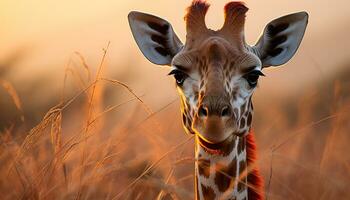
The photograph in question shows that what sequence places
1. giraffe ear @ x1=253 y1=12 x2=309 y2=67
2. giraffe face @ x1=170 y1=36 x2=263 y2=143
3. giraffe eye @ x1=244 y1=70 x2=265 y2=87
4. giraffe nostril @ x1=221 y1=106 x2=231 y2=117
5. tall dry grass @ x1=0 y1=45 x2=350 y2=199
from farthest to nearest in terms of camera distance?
giraffe ear @ x1=253 y1=12 x2=309 y2=67, giraffe eye @ x1=244 y1=70 x2=265 y2=87, giraffe face @ x1=170 y1=36 x2=263 y2=143, tall dry grass @ x1=0 y1=45 x2=350 y2=199, giraffe nostril @ x1=221 y1=106 x2=231 y2=117

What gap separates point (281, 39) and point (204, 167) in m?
1.35

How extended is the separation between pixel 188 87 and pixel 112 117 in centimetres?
493

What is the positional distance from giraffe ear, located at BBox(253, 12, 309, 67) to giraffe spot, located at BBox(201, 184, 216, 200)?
4.01 feet

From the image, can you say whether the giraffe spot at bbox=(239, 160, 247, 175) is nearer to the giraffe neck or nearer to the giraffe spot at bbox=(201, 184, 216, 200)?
the giraffe neck

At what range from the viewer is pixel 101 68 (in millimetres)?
6852

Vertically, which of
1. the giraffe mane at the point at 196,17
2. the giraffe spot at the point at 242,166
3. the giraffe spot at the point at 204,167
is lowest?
the giraffe spot at the point at 242,166

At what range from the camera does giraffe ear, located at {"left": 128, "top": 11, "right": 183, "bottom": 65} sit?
7234 millimetres

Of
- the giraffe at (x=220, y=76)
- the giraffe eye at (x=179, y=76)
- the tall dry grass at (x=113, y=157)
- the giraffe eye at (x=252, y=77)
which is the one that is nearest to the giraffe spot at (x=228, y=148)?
the giraffe at (x=220, y=76)

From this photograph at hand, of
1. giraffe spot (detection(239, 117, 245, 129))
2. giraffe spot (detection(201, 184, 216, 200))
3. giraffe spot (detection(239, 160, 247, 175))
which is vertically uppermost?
giraffe spot (detection(239, 117, 245, 129))

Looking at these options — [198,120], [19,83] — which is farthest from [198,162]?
[19,83]

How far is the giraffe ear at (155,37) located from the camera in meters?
7.23

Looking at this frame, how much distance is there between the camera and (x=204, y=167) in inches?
255

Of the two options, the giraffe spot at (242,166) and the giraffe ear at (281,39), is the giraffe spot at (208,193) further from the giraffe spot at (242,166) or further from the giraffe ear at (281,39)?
the giraffe ear at (281,39)

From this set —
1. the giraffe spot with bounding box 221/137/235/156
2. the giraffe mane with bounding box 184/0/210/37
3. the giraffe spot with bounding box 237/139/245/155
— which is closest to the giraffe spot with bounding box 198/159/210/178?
the giraffe spot with bounding box 221/137/235/156
